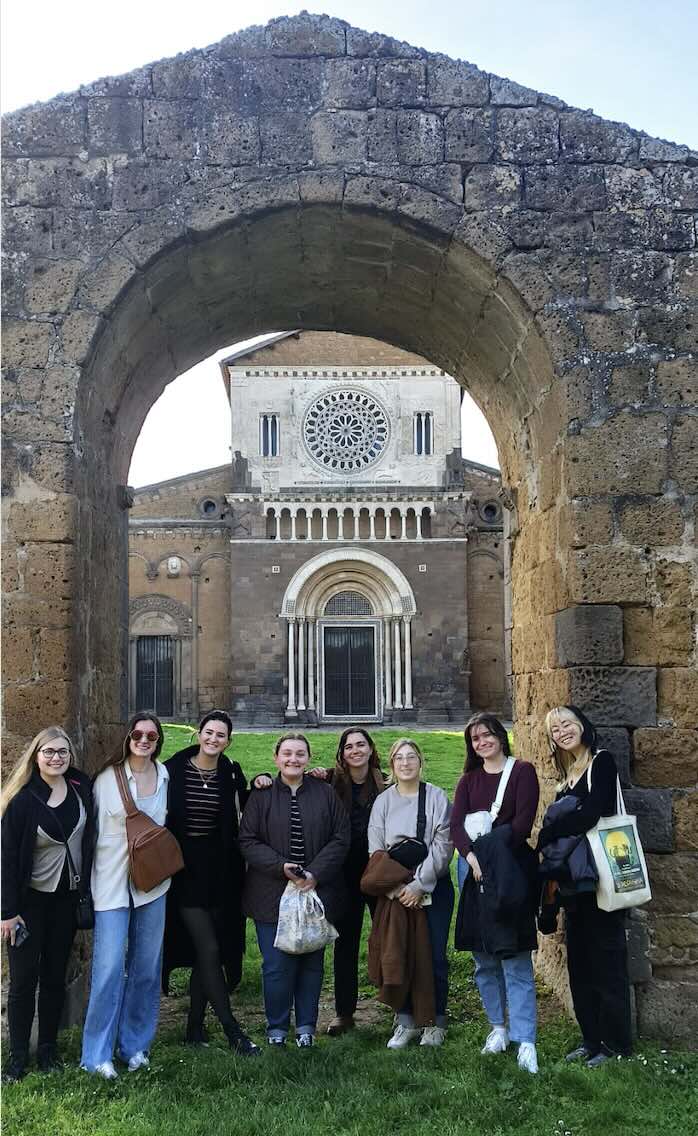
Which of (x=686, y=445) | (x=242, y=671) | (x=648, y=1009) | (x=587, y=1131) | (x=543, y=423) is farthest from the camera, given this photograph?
(x=242, y=671)

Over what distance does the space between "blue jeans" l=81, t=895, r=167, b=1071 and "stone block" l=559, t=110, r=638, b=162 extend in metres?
4.92

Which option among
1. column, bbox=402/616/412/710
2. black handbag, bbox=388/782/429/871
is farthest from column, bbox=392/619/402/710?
black handbag, bbox=388/782/429/871

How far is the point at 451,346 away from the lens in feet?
23.8

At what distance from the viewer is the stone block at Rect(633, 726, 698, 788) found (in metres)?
5.55

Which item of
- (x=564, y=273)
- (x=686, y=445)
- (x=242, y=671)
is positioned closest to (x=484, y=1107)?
(x=686, y=445)

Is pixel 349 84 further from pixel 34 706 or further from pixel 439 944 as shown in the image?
pixel 439 944

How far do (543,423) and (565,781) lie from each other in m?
2.32

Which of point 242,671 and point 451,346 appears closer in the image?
point 451,346

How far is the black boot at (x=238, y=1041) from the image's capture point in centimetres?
505

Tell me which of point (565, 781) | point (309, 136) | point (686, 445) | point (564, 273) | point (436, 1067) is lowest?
point (436, 1067)

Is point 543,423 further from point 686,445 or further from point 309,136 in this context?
point 309,136

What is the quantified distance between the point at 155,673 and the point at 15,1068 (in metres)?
26.0

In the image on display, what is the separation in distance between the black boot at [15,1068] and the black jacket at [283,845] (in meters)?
1.27

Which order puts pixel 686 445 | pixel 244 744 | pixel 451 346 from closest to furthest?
1. pixel 686 445
2. pixel 451 346
3. pixel 244 744
